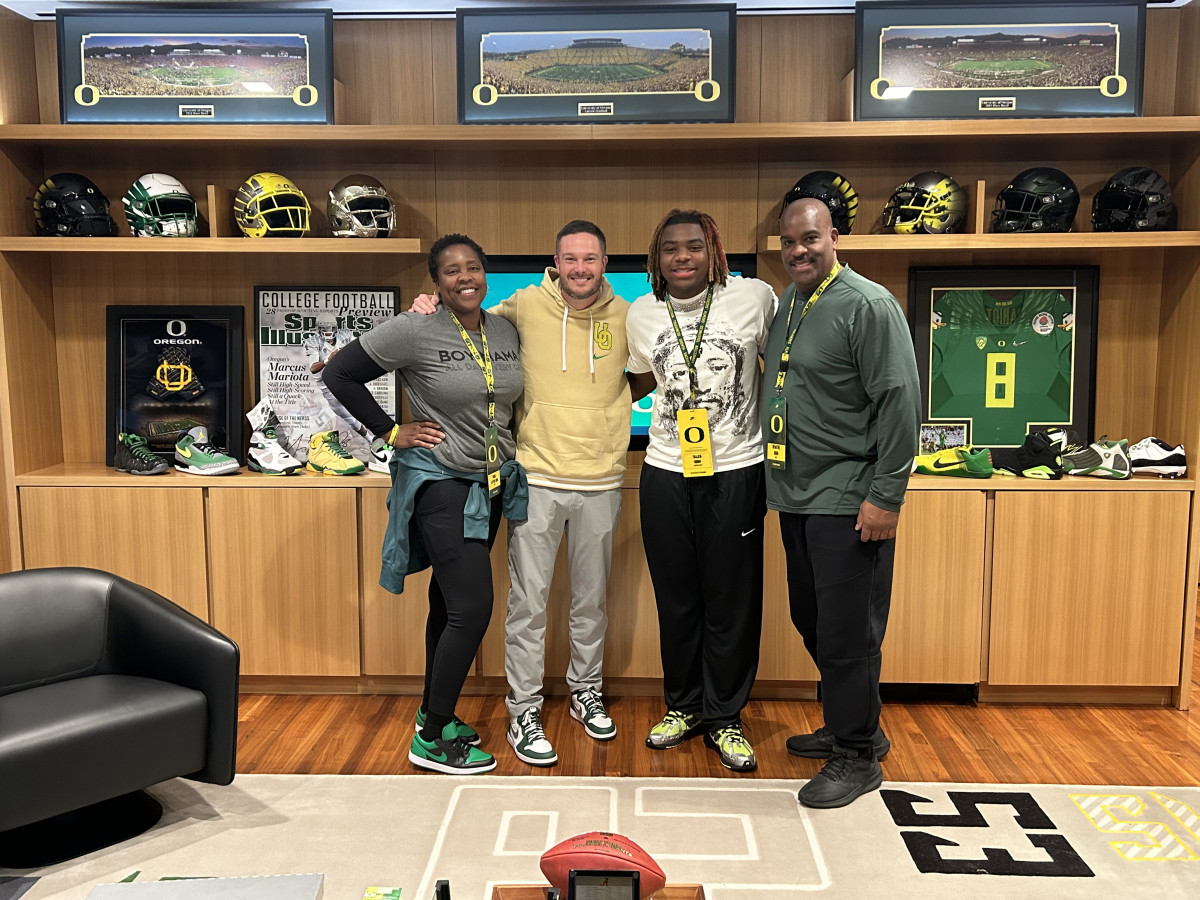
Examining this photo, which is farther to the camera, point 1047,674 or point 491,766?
point 1047,674

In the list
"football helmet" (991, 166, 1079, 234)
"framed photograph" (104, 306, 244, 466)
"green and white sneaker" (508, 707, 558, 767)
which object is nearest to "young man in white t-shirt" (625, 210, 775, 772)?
"green and white sneaker" (508, 707, 558, 767)

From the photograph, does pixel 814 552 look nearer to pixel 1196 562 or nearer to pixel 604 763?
pixel 604 763

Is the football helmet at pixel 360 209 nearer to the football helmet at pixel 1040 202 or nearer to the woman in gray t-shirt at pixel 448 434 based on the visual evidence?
the woman in gray t-shirt at pixel 448 434

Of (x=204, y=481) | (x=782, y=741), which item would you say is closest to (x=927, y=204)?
(x=782, y=741)

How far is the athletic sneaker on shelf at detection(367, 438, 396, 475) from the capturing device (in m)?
3.66

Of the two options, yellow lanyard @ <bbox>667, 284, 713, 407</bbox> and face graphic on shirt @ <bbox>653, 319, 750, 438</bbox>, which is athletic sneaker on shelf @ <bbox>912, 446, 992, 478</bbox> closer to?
face graphic on shirt @ <bbox>653, 319, 750, 438</bbox>

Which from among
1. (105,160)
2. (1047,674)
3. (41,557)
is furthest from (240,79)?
(1047,674)

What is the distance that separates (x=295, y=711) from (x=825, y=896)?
2.08 m

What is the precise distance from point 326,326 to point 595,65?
1.48 meters

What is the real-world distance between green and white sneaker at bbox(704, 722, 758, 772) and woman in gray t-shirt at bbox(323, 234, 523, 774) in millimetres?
753

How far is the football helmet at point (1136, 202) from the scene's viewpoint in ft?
11.3

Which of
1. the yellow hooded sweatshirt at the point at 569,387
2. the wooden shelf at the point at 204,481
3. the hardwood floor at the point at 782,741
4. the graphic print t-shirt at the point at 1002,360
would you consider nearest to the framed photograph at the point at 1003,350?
the graphic print t-shirt at the point at 1002,360

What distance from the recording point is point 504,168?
381cm

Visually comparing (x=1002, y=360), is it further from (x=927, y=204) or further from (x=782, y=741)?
(x=782, y=741)
